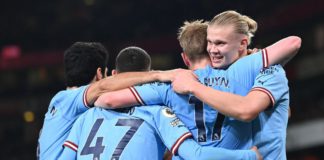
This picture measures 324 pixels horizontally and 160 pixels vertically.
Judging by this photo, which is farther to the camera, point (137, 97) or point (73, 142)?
point (73, 142)

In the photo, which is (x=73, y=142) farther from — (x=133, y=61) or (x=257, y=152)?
(x=257, y=152)

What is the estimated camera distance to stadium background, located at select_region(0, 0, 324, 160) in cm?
1730

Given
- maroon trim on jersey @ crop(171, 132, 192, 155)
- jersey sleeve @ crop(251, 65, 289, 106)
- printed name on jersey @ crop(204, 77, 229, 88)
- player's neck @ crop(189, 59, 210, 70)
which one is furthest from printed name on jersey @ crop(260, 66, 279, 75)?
maroon trim on jersey @ crop(171, 132, 192, 155)

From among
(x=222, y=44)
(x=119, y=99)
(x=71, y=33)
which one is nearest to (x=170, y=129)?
(x=119, y=99)

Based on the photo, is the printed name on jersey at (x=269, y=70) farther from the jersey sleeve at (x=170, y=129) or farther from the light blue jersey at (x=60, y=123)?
the light blue jersey at (x=60, y=123)

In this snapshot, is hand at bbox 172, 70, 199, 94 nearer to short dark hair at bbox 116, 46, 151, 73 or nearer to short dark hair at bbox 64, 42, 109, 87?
short dark hair at bbox 116, 46, 151, 73

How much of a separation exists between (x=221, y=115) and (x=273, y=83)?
1.19 ft

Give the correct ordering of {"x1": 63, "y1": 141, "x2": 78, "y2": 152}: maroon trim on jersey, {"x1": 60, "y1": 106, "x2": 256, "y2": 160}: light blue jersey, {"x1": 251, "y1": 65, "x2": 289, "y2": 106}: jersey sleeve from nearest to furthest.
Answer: {"x1": 251, "y1": 65, "x2": 289, "y2": 106}: jersey sleeve → {"x1": 60, "y1": 106, "x2": 256, "y2": 160}: light blue jersey → {"x1": 63, "y1": 141, "x2": 78, "y2": 152}: maroon trim on jersey

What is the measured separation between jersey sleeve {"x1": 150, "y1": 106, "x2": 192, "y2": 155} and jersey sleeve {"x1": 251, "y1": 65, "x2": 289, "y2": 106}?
50 cm

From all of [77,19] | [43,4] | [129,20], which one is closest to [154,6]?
[129,20]

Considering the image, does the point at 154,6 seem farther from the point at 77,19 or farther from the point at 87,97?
the point at 87,97

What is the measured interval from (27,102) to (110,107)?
17333mm

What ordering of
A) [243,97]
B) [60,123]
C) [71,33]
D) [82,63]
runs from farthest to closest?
1. [71,33]
2. [82,63]
3. [60,123]
4. [243,97]

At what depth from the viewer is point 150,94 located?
11.7 ft
